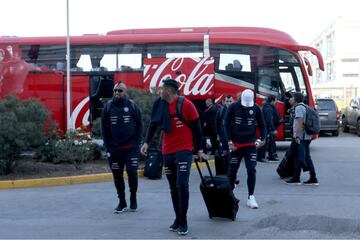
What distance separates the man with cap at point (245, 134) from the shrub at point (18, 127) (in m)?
4.64

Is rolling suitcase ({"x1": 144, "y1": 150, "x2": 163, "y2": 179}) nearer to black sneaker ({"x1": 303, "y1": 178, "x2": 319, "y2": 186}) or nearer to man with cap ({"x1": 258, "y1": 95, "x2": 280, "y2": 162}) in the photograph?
black sneaker ({"x1": 303, "y1": 178, "x2": 319, "y2": 186})

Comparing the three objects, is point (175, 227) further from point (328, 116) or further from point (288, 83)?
point (328, 116)

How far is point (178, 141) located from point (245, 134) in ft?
5.66

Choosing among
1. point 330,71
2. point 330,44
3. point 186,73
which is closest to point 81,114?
point 186,73

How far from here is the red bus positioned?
1620 centimetres

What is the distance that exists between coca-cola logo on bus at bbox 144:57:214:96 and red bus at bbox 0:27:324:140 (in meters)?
0.19

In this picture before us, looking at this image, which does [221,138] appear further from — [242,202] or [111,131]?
[111,131]

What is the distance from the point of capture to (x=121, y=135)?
777 cm

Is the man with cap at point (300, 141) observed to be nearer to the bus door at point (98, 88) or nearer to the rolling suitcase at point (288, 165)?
the rolling suitcase at point (288, 165)

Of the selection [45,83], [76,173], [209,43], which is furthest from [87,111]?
[76,173]

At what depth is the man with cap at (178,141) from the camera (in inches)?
258

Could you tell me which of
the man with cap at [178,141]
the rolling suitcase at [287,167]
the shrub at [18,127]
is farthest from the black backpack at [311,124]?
the shrub at [18,127]

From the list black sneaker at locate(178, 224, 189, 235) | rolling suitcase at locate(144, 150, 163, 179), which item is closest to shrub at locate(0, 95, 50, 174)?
rolling suitcase at locate(144, 150, 163, 179)

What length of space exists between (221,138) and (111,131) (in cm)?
352
